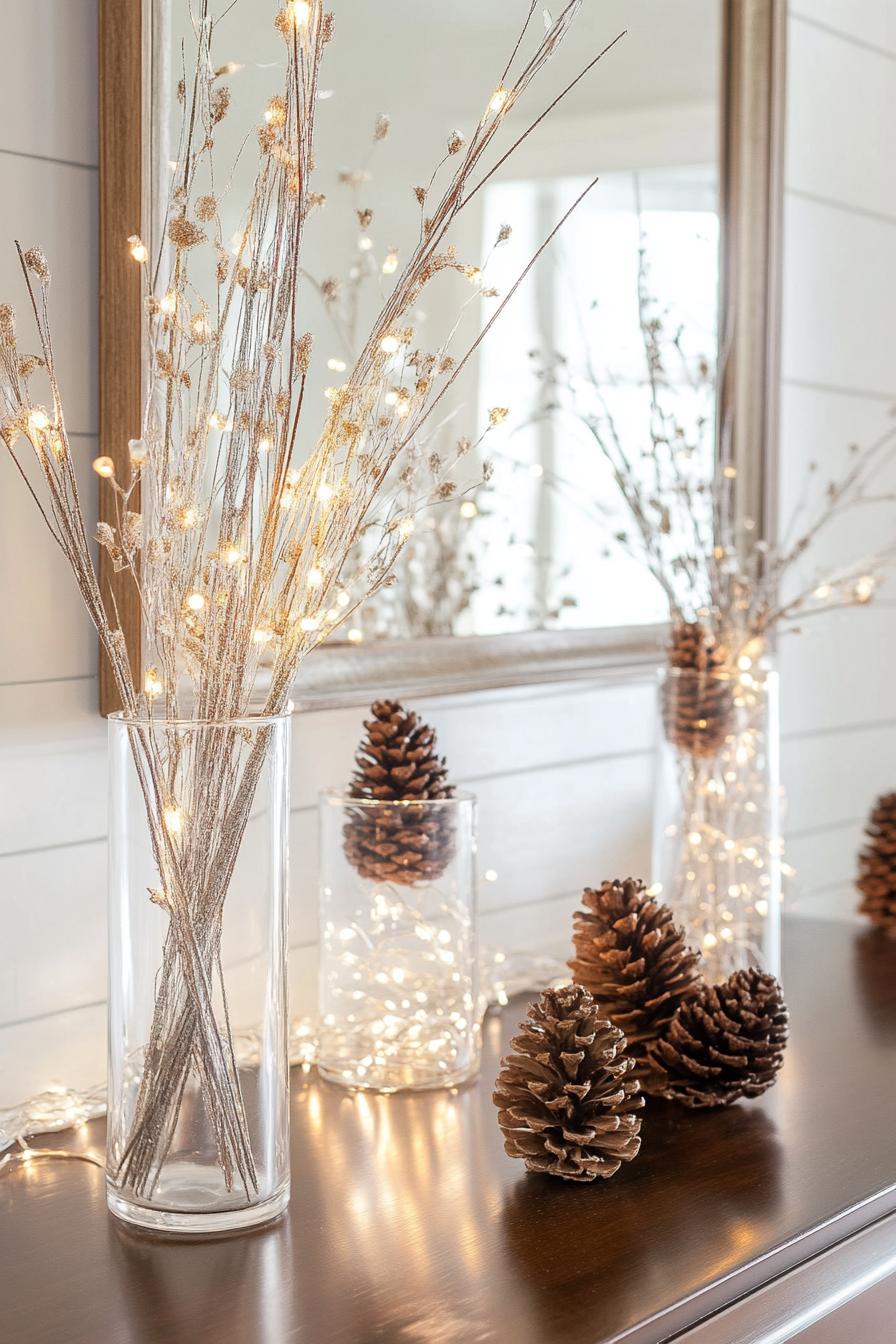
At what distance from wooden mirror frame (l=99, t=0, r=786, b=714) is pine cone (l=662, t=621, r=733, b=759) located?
11cm

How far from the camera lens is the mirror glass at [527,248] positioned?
1.10 meters

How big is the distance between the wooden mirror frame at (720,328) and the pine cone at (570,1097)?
0.33 m

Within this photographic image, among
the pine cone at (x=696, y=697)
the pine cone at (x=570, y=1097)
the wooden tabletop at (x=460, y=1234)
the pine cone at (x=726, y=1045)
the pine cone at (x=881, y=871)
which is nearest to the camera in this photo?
the wooden tabletop at (x=460, y=1234)

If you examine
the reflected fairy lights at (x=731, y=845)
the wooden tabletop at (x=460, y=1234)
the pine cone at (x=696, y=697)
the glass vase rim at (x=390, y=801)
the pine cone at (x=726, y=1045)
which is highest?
the pine cone at (x=696, y=697)

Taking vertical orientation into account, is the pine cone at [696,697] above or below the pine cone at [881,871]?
above

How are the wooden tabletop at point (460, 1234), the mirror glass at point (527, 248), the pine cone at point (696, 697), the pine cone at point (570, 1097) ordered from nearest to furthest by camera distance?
1. the wooden tabletop at point (460, 1234)
2. the pine cone at point (570, 1097)
3. the mirror glass at point (527, 248)
4. the pine cone at point (696, 697)

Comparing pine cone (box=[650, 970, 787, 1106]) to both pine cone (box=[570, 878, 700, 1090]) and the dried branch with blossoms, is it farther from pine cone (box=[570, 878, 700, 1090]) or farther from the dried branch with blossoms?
the dried branch with blossoms

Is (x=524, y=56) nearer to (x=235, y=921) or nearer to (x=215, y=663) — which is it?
(x=215, y=663)

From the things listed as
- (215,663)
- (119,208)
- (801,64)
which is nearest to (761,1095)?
(215,663)

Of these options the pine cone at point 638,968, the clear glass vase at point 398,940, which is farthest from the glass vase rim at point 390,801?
the pine cone at point 638,968

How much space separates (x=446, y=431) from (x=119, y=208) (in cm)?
35

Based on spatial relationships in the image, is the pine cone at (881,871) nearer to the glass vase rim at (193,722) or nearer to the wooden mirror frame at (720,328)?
the wooden mirror frame at (720,328)

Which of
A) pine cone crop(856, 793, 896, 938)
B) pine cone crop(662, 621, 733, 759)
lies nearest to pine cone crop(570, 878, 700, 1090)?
pine cone crop(662, 621, 733, 759)

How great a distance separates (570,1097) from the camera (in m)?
0.86
